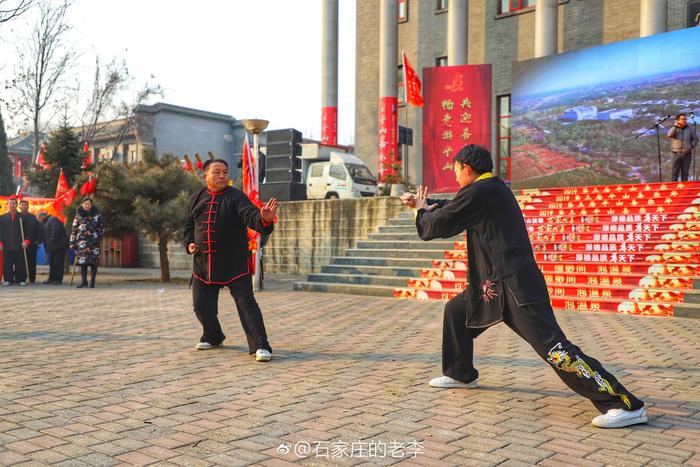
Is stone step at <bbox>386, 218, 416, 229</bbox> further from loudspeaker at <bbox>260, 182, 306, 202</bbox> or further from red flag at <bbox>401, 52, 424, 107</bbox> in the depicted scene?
red flag at <bbox>401, 52, 424, 107</bbox>

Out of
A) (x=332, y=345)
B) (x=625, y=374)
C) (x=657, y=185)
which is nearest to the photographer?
(x=625, y=374)

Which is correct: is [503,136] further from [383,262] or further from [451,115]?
[383,262]

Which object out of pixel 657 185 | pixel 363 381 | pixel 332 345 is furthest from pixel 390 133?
pixel 363 381

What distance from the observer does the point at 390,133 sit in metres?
27.2

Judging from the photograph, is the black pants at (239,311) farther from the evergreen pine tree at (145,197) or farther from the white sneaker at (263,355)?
the evergreen pine tree at (145,197)

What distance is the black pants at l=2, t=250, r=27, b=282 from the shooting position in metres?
15.5

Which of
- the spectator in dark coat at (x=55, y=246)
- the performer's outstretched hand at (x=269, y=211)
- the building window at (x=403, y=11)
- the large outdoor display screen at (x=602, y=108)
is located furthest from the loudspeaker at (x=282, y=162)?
the building window at (x=403, y=11)

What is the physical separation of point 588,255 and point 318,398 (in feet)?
27.5

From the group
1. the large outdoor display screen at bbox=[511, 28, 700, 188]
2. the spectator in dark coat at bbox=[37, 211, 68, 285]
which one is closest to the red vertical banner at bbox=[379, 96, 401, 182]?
the large outdoor display screen at bbox=[511, 28, 700, 188]

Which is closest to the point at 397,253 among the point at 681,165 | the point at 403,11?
the point at 681,165

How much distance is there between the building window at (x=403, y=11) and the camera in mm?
29938

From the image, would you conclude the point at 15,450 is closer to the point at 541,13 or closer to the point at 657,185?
the point at 657,185

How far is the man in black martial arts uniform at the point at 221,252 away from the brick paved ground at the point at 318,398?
368mm

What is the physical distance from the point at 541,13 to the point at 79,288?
55.0ft
